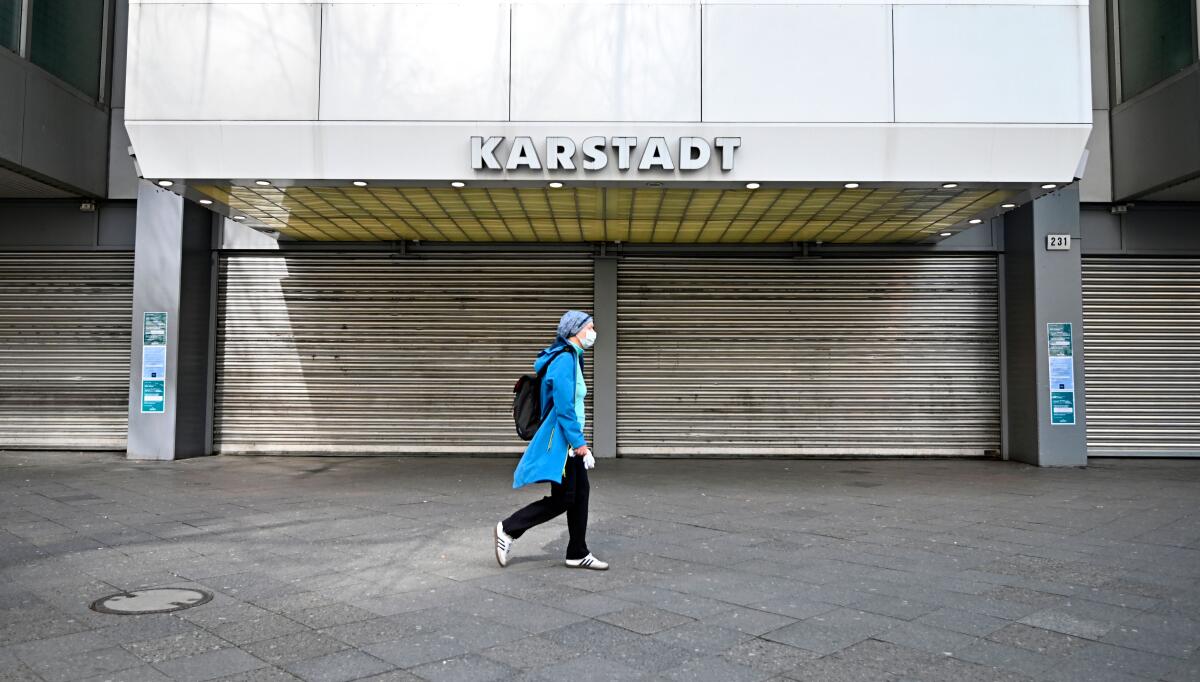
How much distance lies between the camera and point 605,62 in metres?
9.02

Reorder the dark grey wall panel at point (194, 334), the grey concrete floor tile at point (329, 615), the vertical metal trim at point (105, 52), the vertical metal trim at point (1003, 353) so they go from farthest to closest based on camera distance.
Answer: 1. the vertical metal trim at point (1003, 353)
2. the vertical metal trim at point (105, 52)
3. the dark grey wall panel at point (194, 334)
4. the grey concrete floor tile at point (329, 615)

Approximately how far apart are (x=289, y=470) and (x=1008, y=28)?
10.5 metres

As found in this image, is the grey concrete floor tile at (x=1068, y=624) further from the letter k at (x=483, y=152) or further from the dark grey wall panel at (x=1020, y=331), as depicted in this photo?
the dark grey wall panel at (x=1020, y=331)

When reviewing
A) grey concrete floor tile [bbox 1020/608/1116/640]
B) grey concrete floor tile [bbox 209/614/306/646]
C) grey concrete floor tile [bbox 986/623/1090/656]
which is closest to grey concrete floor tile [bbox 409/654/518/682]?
grey concrete floor tile [bbox 209/614/306/646]

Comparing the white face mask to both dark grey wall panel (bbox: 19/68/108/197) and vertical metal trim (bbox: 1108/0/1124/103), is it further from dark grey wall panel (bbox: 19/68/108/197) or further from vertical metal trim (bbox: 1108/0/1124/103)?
vertical metal trim (bbox: 1108/0/1124/103)

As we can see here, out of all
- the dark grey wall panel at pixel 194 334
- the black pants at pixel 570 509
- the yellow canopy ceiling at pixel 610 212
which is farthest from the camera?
the dark grey wall panel at pixel 194 334

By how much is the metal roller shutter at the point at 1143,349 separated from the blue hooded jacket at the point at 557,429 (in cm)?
1104

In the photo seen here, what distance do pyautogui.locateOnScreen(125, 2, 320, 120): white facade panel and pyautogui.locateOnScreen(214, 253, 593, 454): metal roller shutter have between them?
15.9 ft

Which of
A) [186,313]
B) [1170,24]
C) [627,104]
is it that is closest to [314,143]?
[627,104]

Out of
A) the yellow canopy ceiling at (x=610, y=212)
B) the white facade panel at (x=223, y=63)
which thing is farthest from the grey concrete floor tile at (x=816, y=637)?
the white facade panel at (x=223, y=63)

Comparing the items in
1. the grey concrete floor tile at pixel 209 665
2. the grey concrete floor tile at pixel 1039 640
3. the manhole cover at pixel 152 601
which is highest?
the grey concrete floor tile at pixel 1039 640

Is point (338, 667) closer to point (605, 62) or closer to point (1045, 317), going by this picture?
point (605, 62)

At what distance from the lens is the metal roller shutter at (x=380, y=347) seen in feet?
44.7

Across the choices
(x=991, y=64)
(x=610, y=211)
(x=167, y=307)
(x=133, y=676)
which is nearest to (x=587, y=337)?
(x=133, y=676)
